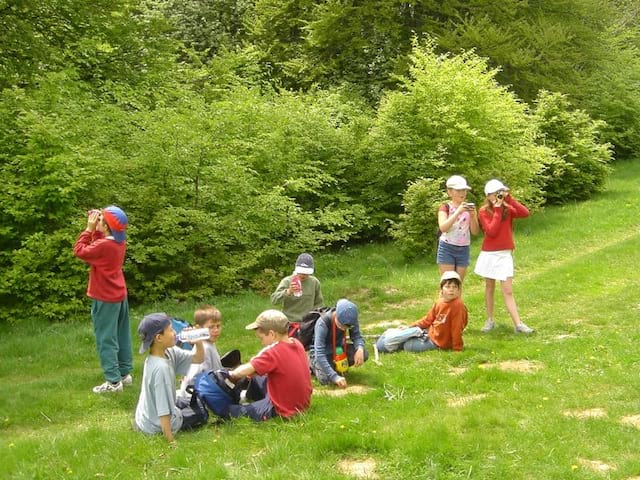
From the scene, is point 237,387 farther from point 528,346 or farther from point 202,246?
point 202,246

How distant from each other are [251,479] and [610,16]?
2847 centimetres

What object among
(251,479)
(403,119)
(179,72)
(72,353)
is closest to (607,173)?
(403,119)

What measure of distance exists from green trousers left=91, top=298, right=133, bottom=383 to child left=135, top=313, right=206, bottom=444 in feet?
5.24

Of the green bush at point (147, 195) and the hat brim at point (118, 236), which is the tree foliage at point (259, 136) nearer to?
the green bush at point (147, 195)

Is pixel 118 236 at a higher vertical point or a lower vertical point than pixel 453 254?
higher

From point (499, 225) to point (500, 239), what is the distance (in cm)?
20

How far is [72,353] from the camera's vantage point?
31.5 feet

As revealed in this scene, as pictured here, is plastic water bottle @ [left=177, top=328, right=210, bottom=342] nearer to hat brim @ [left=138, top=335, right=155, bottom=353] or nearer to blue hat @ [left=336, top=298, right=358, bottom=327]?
hat brim @ [left=138, top=335, right=155, bottom=353]

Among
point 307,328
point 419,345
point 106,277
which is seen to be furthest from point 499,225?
point 106,277

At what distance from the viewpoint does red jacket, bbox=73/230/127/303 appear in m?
7.40

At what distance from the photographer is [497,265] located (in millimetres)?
8961

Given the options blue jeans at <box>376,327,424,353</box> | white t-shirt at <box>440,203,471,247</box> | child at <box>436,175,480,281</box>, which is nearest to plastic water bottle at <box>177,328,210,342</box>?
blue jeans at <box>376,327,424,353</box>

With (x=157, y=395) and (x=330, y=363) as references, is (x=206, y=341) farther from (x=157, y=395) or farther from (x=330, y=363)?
(x=330, y=363)

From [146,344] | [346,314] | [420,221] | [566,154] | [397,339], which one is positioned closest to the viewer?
[146,344]
